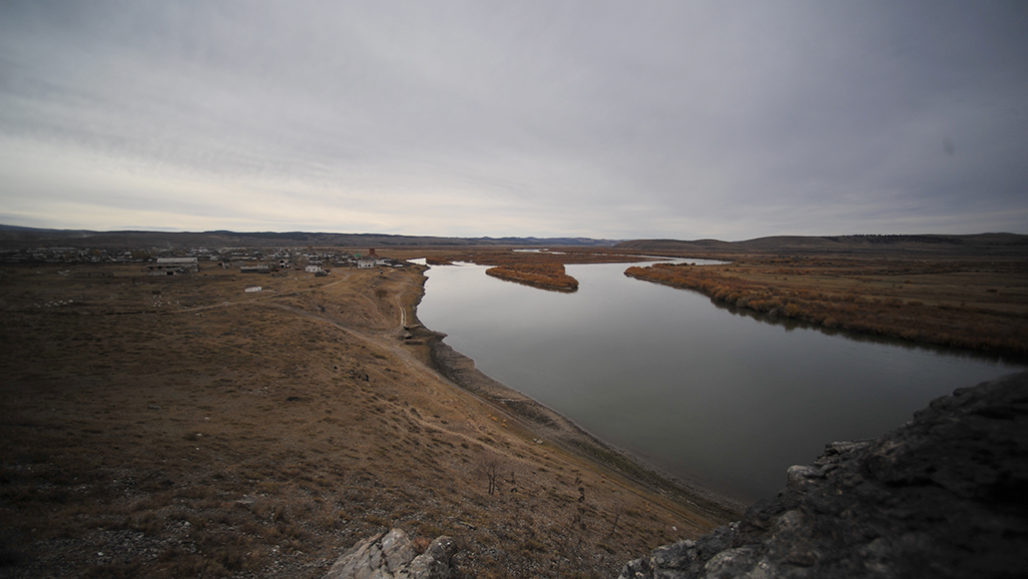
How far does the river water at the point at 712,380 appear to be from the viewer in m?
12.1

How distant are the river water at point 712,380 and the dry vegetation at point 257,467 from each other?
3310mm

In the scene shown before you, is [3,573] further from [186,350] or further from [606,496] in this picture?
[186,350]

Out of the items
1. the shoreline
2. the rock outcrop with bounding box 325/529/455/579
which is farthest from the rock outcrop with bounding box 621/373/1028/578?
the shoreline

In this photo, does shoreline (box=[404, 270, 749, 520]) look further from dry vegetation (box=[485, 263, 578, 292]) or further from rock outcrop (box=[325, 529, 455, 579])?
dry vegetation (box=[485, 263, 578, 292])

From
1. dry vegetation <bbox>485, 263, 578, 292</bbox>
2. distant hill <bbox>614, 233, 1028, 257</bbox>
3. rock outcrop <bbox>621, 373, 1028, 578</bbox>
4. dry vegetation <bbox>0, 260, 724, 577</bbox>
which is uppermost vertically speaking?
distant hill <bbox>614, 233, 1028, 257</bbox>

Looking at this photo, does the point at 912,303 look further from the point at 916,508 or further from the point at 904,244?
the point at 904,244

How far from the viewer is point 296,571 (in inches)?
175

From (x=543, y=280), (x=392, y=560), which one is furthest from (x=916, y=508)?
(x=543, y=280)

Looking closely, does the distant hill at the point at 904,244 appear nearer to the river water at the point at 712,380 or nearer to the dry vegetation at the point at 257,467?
the river water at the point at 712,380

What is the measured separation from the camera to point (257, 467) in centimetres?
665

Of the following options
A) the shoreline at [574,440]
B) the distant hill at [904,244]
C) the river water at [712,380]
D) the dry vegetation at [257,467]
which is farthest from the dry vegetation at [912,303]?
the distant hill at [904,244]

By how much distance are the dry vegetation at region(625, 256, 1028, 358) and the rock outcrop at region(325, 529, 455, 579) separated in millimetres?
32984

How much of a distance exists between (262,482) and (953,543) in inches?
346

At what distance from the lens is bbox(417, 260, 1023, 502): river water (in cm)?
1211
